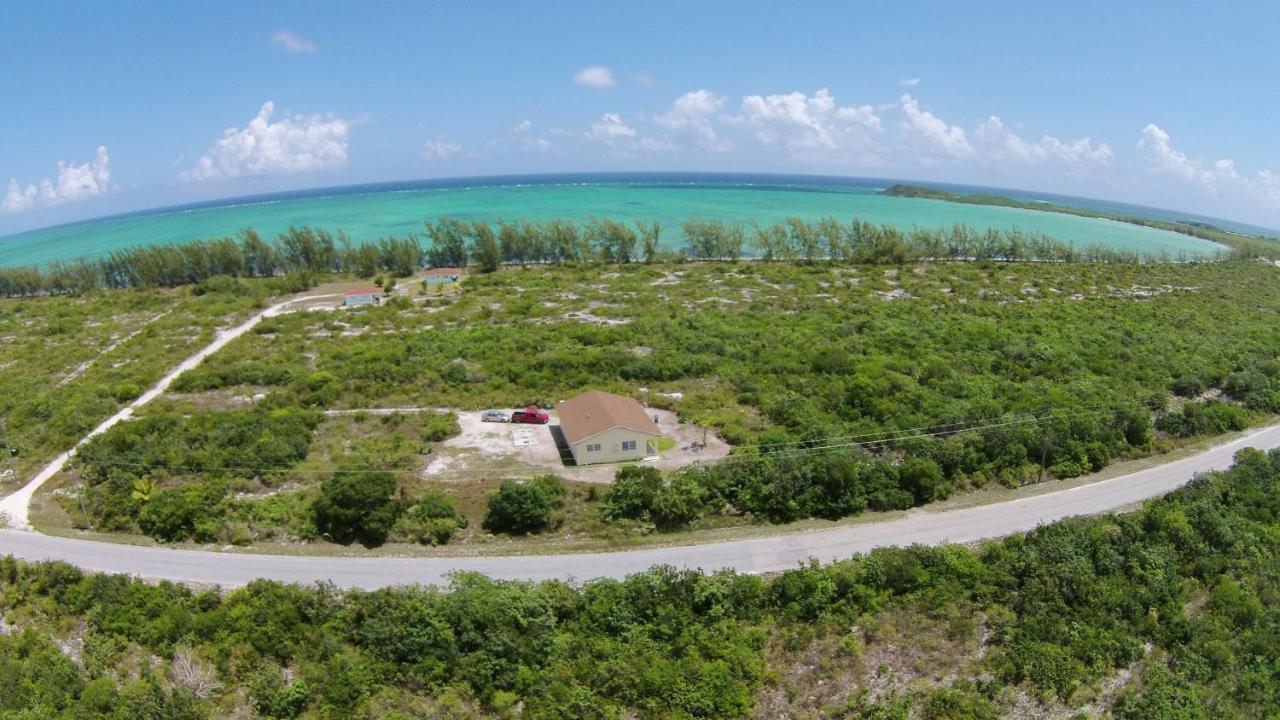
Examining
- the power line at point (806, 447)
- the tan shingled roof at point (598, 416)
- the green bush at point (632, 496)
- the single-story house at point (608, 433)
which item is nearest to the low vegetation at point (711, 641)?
the green bush at point (632, 496)

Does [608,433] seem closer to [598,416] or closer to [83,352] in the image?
[598,416]

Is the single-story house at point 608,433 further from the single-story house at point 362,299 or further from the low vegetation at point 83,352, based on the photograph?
the single-story house at point 362,299

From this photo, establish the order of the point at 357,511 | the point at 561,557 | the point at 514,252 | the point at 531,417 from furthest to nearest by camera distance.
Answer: the point at 514,252, the point at 531,417, the point at 357,511, the point at 561,557

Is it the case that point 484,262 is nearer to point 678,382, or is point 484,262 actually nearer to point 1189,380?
point 678,382

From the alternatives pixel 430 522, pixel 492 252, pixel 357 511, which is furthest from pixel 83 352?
pixel 492 252

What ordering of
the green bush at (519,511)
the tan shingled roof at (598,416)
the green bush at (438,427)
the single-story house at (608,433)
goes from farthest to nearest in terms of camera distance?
the green bush at (438,427) → the tan shingled roof at (598,416) → the single-story house at (608,433) → the green bush at (519,511)

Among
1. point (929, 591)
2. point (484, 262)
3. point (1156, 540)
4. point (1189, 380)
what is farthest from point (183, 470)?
point (484, 262)
